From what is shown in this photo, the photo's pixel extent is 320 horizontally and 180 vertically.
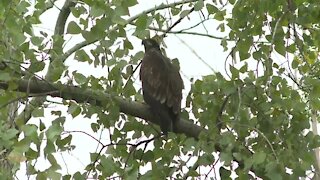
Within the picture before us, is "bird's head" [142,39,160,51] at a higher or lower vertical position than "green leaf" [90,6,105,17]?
higher

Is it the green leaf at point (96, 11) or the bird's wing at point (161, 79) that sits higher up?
the bird's wing at point (161, 79)

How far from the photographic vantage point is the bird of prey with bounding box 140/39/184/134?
416 centimetres

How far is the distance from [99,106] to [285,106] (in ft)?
2.98

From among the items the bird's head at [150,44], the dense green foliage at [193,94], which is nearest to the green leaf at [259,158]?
the dense green foliage at [193,94]

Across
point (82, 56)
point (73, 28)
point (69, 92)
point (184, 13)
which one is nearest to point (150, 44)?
point (184, 13)

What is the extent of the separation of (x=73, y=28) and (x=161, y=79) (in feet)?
4.19

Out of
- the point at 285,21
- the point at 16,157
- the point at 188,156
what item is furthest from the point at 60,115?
the point at 285,21

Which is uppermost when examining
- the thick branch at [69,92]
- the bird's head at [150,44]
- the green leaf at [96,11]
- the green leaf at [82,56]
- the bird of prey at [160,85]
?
the bird's head at [150,44]

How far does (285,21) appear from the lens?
395 cm

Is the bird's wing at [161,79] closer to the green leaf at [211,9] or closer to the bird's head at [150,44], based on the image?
the bird's head at [150,44]

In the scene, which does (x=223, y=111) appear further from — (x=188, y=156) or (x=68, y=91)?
(x=68, y=91)

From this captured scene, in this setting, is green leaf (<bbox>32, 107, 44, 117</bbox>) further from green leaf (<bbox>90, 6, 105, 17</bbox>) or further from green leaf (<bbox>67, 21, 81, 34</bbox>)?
green leaf (<bbox>90, 6, 105, 17</bbox>)

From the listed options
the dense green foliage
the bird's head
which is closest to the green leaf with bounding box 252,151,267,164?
the dense green foliage

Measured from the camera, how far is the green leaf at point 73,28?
11.4 ft
